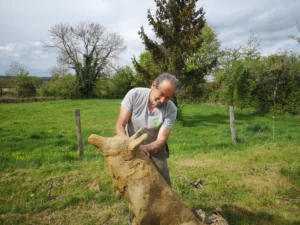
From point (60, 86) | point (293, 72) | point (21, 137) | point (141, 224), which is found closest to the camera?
point (141, 224)

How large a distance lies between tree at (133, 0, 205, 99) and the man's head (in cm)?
1215

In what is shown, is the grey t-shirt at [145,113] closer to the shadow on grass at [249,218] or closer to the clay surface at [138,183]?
the clay surface at [138,183]

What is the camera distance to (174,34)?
15430 mm

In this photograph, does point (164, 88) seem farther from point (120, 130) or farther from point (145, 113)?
point (120, 130)

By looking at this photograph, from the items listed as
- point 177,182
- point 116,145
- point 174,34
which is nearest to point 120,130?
point 116,145

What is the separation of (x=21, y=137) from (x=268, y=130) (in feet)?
39.3

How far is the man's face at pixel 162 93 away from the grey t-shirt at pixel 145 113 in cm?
12

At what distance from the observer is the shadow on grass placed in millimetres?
4422

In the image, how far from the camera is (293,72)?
18.7m

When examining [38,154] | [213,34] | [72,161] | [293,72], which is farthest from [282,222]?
[213,34]

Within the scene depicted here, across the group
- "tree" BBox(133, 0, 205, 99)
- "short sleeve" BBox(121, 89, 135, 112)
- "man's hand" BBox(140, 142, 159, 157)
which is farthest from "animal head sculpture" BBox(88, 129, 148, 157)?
"tree" BBox(133, 0, 205, 99)

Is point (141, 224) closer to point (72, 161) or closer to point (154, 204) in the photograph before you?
point (154, 204)

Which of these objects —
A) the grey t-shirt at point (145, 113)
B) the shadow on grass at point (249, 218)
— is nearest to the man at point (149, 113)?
the grey t-shirt at point (145, 113)

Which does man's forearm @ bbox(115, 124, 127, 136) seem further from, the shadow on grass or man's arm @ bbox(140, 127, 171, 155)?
the shadow on grass
